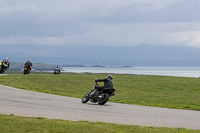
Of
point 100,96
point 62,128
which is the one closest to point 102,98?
point 100,96

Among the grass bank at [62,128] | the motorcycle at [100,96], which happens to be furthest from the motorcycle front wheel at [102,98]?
the grass bank at [62,128]

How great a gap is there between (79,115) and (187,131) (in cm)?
582

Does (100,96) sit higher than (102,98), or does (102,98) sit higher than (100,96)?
(100,96)

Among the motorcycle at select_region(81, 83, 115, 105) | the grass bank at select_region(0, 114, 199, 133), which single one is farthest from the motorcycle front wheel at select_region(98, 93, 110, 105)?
the grass bank at select_region(0, 114, 199, 133)

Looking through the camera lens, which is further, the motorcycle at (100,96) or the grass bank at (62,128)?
the motorcycle at (100,96)

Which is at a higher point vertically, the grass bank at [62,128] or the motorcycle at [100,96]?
the motorcycle at [100,96]

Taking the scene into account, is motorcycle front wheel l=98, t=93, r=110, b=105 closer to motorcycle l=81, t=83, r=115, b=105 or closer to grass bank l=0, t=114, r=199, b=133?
motorcycle l=81, t=83, r=115, b=105

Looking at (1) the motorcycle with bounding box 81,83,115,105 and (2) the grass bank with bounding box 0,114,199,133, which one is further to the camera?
(1) the motorcycle with bounding box 81,83,115,105

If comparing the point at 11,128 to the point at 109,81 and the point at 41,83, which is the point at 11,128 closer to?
the point at 109,81

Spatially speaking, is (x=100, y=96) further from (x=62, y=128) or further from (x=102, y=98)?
(x=62, y=128)

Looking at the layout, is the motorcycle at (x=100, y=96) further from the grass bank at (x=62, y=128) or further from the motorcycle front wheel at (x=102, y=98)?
the grass bank at (x=62, y=128)

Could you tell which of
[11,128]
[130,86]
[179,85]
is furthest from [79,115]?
[179,85]

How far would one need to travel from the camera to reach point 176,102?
91.8 feet

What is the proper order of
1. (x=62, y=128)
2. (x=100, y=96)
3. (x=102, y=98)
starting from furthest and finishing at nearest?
(x=100, y=96) → (x=102, y=98) → (x=62, y=128)
